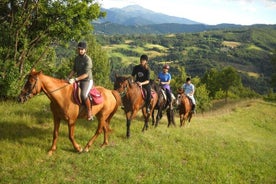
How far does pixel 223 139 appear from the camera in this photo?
18594 millimetres

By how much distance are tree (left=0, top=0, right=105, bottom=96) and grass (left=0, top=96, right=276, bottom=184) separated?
6.57 feet

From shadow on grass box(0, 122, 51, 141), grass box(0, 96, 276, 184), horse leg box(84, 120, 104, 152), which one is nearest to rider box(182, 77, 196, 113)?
grass box(0, 96, 276, 184)

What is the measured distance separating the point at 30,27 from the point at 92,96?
855 centimetres

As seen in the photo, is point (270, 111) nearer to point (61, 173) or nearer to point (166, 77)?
point (166, 77)

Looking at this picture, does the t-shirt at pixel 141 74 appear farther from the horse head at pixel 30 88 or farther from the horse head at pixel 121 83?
the horse head at pixel 30 88

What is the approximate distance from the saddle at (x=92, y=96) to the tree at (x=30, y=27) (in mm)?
6825

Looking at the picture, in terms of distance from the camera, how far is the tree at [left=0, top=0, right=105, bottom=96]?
1636 centimetres

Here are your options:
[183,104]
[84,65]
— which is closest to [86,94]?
[84,65]

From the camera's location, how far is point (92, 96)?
11617 millimetres

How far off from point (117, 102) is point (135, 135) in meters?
2.70

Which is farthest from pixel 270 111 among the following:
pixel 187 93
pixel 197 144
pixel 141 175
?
pixel 141 175

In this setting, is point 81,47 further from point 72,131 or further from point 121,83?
point 121,83

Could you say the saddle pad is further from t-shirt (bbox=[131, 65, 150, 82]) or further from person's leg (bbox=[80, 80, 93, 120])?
t-shirt (bbox=[131, 65, 150, 82])

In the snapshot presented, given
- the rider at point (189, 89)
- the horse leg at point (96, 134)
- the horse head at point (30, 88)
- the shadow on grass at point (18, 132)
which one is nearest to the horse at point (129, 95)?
the horse leg at point (96, 134)
